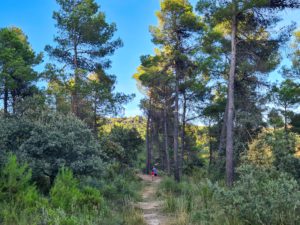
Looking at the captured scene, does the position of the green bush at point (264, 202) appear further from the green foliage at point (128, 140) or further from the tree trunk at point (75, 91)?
the green foliage at point (128, 140)

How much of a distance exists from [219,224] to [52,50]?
46.8 feet

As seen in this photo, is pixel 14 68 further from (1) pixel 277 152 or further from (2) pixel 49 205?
(1) pixel 277 152

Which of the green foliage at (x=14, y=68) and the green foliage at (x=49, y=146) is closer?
the green foliage at (x=49, y=146)

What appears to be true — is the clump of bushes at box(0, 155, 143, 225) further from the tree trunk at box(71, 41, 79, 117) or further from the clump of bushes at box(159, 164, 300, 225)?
the tree trunk at box(71, 41, 79, 117)

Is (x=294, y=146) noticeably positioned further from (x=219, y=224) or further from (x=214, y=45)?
(x=219, y=224)

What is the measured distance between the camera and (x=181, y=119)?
25.4 meters

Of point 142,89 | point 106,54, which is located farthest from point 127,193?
point 142,89

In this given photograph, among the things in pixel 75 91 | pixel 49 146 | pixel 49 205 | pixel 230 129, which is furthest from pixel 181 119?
pixel 49 205

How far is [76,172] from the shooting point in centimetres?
970

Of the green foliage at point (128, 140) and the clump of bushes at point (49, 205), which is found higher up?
the green foliage at point (128, 140)

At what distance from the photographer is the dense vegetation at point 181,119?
6.39 metres

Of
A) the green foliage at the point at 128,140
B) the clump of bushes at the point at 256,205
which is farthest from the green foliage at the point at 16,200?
the green foliage at the point at 128,140

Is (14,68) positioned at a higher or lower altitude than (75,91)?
higher

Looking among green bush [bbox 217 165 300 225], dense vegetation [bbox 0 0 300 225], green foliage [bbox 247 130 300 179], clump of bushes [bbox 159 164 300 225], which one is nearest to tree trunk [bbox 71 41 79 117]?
dense vegetation [bbox 0 0 300 225]
